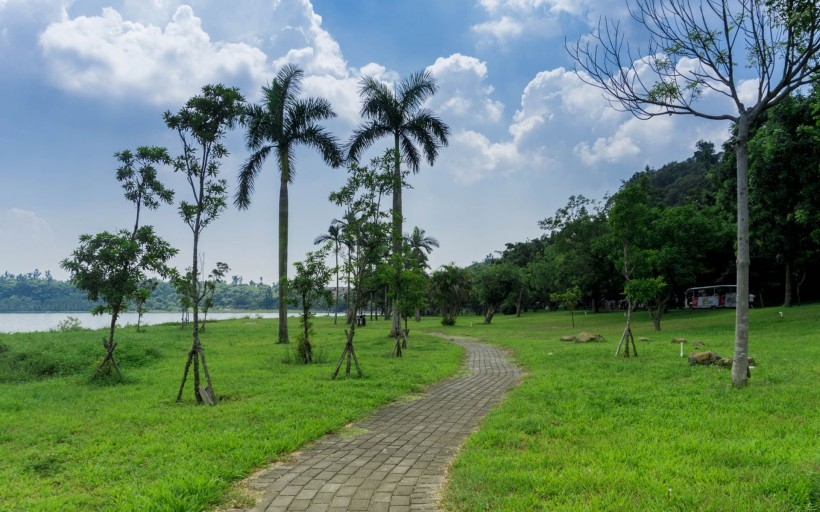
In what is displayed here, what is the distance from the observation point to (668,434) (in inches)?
239

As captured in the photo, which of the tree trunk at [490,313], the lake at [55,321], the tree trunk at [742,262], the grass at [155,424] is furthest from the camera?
the tree trunk at [490,313]

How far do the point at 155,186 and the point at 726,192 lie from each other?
26345 mm

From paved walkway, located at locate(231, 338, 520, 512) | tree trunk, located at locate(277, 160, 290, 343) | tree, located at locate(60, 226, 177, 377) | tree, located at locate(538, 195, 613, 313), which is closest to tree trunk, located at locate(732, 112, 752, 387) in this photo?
paved walkway, located at locate(231, 338, 520, 512)

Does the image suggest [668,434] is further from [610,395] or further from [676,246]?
[676,246]

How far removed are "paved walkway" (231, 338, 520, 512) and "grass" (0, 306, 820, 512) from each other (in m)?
0.26

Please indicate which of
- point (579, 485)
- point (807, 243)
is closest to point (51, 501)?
point (579, 485)

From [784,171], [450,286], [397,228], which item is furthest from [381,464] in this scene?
[450,286]

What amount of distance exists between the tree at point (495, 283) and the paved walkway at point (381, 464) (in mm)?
39166

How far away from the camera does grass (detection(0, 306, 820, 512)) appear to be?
433 centimetres

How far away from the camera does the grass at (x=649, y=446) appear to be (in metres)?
4.17

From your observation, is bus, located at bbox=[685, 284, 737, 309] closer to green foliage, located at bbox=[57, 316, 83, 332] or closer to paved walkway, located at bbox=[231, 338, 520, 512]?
paved walkway, located at bbox=[231, 338, 520, 512]

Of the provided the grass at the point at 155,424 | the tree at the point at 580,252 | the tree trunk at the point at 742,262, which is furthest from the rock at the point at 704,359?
the tree at the point at 580,252

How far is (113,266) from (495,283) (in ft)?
127

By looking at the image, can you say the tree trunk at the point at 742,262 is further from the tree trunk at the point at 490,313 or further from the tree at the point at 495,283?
the tree at the point at 495,283
